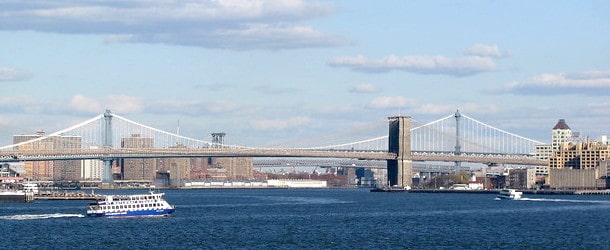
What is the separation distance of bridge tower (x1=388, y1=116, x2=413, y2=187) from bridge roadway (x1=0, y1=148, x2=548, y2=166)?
24.4 inches

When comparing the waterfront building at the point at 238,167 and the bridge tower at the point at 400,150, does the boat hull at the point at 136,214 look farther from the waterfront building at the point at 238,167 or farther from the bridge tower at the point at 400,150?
the waterfront building at the point at 238,167

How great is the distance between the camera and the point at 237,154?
10350 cm

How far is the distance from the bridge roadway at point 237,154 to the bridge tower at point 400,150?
0.62m

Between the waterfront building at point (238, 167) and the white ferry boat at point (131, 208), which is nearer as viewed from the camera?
the white ferry boat at point (131, 208)

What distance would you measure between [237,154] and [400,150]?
666 inches

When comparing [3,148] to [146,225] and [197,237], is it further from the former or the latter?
[197,237]

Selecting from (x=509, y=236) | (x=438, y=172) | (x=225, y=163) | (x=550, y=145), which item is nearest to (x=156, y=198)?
(x=509, y=236)

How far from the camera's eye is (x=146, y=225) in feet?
169

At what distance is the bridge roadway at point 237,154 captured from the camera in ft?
314

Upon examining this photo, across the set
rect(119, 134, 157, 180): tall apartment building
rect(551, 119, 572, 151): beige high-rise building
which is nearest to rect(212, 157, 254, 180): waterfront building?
rect(119, 134, 157, 180): tall apartment building

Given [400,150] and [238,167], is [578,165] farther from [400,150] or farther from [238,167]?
[238,167]

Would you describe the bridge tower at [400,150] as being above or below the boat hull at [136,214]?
above

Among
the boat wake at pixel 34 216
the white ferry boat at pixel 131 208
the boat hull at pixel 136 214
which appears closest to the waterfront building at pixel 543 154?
the white ferry boat at pixel 131 208

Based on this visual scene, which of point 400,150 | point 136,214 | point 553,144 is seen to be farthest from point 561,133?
point 136,214
